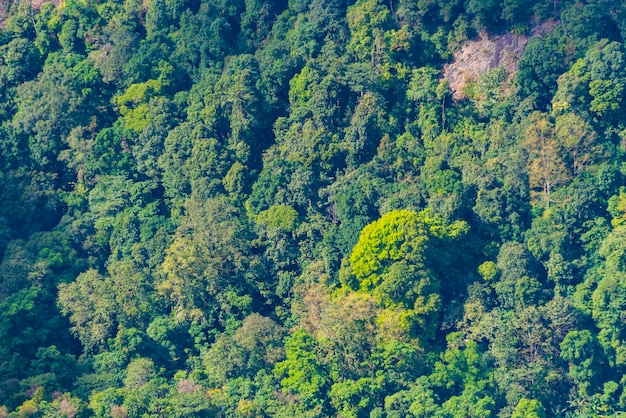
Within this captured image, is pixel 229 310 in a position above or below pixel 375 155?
below

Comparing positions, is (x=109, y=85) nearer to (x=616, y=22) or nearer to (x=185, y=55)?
(x=185, y=55)

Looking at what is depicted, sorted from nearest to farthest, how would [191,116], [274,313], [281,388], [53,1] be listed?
[281,388]
[274,313]
[191,116]
[53,1]

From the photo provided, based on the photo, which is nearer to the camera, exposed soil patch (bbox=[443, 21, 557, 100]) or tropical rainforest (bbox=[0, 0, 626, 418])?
tropical rainforest (bbox=[0, 0, 626, 418])

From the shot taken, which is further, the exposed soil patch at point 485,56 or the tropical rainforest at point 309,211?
the exposed soil patch at point 485,56

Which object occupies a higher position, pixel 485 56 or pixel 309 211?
pixel 485 56

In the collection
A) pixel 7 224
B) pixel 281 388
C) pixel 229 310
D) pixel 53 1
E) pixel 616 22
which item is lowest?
pixel 281 388

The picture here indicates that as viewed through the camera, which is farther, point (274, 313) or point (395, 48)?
point (395, 48)

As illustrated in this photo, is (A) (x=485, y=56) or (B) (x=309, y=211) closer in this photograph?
(B) (x=309, y=211)

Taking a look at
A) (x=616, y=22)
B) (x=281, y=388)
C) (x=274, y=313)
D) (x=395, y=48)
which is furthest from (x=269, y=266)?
(x=616, y=22)
